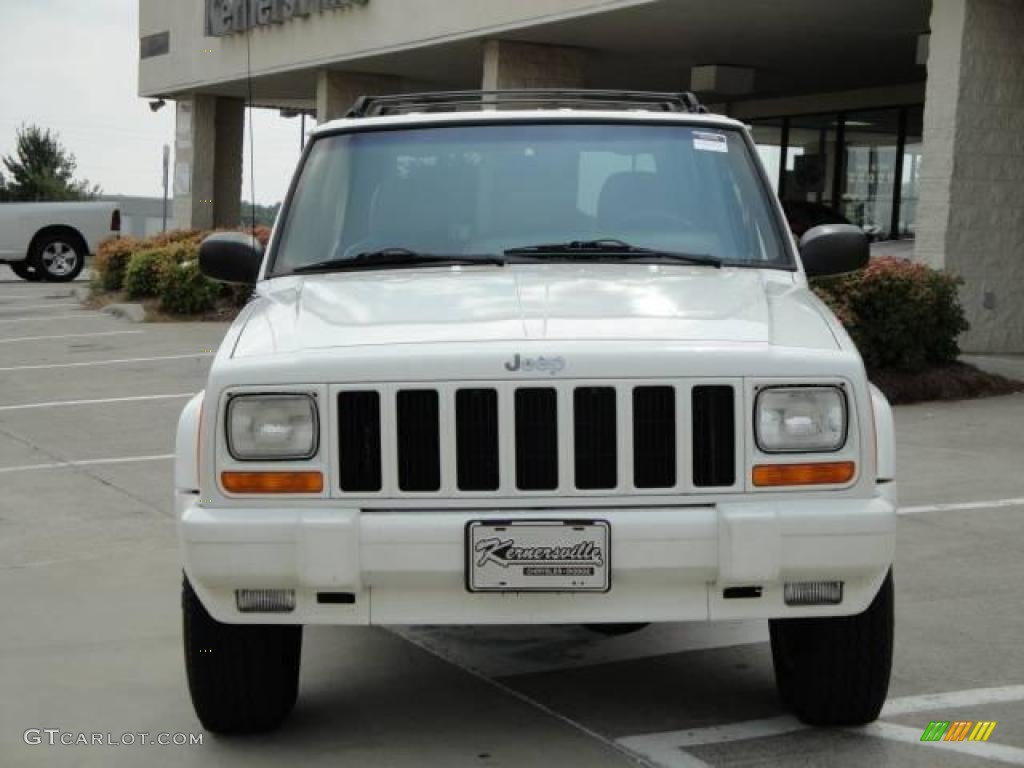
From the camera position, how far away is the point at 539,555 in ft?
13.8

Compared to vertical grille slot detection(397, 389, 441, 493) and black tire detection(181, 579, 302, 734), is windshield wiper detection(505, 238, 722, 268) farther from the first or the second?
black tire detection(181, 579, 302, 734)

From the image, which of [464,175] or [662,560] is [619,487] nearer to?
[662,560]

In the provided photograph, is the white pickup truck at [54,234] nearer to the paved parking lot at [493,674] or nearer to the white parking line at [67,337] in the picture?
the white parking line at [67,337]

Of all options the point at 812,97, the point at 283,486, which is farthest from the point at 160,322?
the point at 283,486

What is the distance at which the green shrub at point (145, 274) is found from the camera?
74.4 feet

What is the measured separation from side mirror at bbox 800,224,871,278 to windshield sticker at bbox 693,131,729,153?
457mm

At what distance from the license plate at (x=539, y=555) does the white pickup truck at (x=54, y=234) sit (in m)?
26.3

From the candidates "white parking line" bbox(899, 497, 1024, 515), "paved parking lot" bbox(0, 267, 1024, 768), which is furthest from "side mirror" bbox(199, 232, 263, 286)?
"white parking line" bbox(899, 497, 1024, 515)

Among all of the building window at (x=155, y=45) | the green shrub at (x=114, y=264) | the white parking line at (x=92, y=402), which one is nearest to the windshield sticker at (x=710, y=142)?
the white parking line at (x=92, y=402)

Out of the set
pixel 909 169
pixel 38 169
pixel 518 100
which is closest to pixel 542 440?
pixel 518 100

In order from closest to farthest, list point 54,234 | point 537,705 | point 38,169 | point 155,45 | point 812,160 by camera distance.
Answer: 1. point 537,705
2. point 812,160
3. point 54,234
4. point 155,45
5. point 38,169

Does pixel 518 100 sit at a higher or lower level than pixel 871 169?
lower

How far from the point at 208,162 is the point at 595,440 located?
29609 mm

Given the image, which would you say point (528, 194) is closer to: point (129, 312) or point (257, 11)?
point (129, 312)
